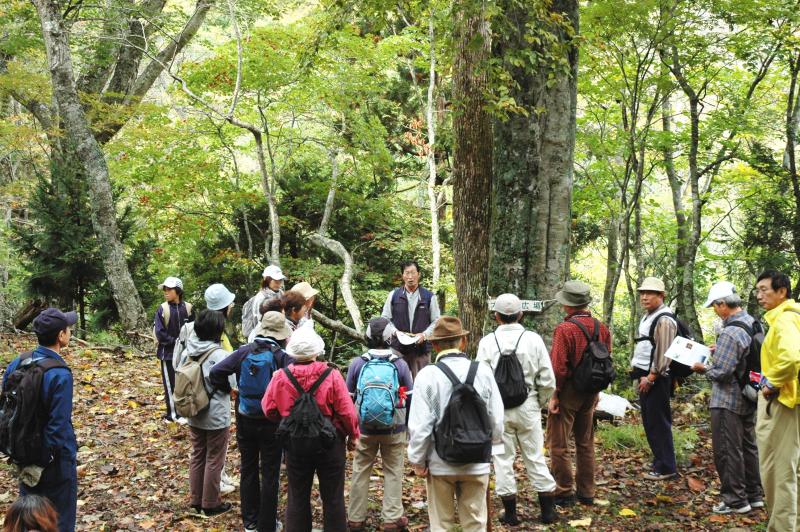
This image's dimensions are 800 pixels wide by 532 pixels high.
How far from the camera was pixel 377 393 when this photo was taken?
4.83m

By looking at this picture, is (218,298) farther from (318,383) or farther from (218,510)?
(218,510)

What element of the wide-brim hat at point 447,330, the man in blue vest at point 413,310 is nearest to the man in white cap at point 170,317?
the man in blue vest at point 413,310

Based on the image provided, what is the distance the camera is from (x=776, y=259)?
9.53 metres

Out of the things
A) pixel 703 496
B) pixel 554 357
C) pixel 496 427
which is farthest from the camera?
pixel 703 496

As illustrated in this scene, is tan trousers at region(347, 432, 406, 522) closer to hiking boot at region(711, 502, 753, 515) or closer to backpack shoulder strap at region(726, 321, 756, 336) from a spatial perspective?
hiking boot at region(711, 502, 753, 515)

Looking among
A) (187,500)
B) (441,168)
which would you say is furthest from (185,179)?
(187,500)

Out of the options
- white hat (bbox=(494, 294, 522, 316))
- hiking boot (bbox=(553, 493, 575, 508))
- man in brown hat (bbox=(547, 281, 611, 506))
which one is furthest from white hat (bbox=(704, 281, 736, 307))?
hiking boot (bbox=(553, 493, 575, 508))

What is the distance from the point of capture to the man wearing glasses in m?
4.45

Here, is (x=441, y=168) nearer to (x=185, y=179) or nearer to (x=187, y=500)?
(x=185, y=179)

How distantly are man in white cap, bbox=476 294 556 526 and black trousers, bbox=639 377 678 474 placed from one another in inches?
66.0

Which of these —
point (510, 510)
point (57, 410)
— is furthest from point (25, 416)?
point (510, 510)

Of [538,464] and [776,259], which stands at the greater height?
[776,259]

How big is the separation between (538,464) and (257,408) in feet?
8.22

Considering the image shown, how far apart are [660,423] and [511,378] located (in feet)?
7.34
